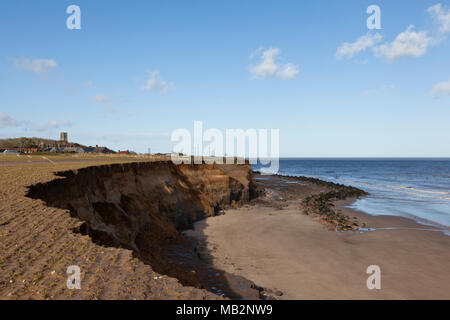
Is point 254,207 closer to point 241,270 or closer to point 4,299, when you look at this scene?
point 241,270

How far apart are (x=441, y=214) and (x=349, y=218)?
10.7m

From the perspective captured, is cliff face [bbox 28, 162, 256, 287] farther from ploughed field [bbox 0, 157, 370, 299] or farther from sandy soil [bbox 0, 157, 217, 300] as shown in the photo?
sandy soil [bbox 0, 157, 217, 300]

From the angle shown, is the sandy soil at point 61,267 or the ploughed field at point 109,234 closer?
the sandy soil at point 61,267

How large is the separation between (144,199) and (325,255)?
1288 centimetres

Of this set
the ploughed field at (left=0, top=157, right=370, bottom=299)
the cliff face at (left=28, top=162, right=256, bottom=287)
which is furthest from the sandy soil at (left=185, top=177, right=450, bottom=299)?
the cliff face at (left=28, top=162, right=256, bottom=287)

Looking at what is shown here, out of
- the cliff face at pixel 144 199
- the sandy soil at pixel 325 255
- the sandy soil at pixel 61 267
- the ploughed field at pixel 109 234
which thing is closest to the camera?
the sandy soil at pixel 61 267

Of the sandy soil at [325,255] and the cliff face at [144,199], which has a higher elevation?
the cliff face at [144,199]

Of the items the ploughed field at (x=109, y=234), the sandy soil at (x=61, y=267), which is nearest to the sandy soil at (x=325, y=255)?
the ploughed field at (x=109, y=234)

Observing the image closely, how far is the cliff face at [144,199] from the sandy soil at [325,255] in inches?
106

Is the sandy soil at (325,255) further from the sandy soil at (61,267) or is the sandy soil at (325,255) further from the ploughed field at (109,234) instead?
the sandy soil at (61,267)

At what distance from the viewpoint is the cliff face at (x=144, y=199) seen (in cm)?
1151

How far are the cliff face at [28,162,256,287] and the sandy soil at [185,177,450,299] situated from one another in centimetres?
269

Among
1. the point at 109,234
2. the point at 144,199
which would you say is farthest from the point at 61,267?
the point at 144,199

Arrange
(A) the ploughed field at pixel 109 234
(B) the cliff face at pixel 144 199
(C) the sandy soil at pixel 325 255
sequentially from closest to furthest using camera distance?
1. (A) the ploughed field at pixel 109 234
2. (B) the cliff face at pixel 144 199
3. (C) the sandy soil at pixel 325 255
